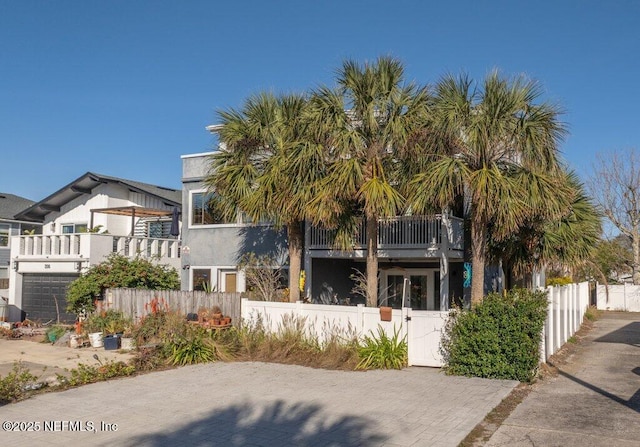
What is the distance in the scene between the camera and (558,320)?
15805mm

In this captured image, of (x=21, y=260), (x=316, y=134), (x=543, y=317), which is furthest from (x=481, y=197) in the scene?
(x=21, y=260)

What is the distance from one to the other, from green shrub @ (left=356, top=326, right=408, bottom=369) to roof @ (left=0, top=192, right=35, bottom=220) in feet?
78.8

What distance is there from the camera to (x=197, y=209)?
22156 mm

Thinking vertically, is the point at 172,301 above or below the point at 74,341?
above

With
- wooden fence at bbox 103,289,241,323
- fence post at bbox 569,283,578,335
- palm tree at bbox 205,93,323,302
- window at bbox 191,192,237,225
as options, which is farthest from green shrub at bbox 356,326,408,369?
window at bbox 191,192,237,225

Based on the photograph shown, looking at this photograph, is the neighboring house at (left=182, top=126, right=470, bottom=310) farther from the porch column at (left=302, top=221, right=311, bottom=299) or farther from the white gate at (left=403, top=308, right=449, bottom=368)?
the white gate at (left=403, top=308, right=449, bottom=368)

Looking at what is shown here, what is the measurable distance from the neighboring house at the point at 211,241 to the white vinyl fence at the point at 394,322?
17.2 feet

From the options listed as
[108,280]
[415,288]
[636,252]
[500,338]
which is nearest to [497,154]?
[500,338]

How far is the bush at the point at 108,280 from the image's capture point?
66.5ft

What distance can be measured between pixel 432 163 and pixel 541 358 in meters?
4.70

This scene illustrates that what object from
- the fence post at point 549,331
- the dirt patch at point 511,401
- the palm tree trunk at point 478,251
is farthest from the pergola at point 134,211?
the dirt patch at point 511,401

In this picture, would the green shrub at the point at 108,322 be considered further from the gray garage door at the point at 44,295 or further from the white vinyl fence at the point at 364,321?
the gray garage door at the point at 44,295

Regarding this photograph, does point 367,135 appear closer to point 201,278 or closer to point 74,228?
point 201,278

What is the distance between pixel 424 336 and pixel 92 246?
15057mm
